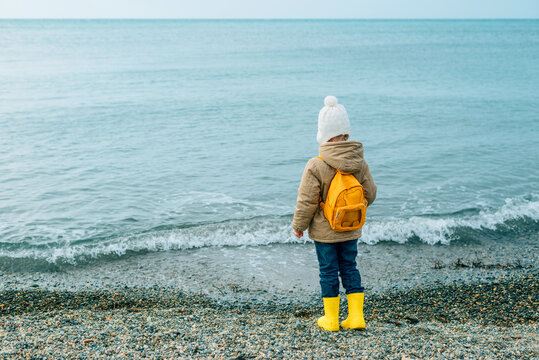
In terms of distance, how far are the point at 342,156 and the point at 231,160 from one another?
1122 cm

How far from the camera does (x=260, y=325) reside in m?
5.28

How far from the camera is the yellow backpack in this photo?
14.2ft

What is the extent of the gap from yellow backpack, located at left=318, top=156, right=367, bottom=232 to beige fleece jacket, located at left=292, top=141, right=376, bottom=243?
79mm

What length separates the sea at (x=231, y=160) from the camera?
375 inches

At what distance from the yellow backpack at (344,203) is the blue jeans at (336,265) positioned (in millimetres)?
290

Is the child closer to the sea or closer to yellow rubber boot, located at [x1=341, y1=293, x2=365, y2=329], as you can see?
yellow rubber boot, located at [x1=341, y1=293, x2=365, y2=329]

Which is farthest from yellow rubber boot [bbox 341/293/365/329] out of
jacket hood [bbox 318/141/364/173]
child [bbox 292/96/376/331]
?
jacket hood [bbox 318/141/364/173]

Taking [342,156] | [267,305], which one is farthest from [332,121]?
[267,305]

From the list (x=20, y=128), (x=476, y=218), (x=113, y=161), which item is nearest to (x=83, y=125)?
(x=20, y=128)

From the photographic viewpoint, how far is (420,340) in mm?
4668

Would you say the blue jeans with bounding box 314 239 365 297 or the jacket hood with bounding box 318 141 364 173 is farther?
the blue jeans with bounding box 314 239 365 297

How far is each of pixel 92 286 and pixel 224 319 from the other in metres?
2.94

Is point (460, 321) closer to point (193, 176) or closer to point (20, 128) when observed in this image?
point (193, 176)

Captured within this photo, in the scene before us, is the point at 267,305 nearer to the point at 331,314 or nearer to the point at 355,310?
the point at 331,314
